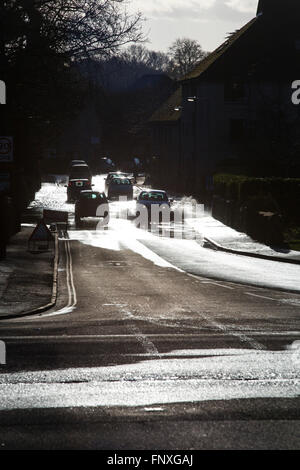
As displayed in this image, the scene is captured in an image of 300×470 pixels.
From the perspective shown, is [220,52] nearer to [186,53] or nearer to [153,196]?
[153,196]

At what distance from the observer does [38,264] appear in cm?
3048

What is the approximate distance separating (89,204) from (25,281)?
26.3 meters

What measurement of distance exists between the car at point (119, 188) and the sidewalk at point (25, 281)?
33.4 metres

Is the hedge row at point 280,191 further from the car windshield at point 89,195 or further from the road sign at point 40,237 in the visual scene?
the road sign at point 40,237

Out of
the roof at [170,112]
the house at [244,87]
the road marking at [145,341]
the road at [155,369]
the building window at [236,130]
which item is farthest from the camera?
the roof at [170,112]

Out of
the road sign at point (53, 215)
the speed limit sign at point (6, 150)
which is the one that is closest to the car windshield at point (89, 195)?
the road sign at point (53, 215)

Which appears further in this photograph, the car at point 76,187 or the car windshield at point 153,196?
the car at point 76,187

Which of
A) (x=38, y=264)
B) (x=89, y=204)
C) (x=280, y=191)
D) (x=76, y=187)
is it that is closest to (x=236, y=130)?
(x=76, y=187)

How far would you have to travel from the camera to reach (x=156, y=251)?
37.6m

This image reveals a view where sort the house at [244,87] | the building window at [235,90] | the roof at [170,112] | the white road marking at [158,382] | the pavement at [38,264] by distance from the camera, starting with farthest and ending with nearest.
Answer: the roof at [170,112]
the building window at [235,90]
the house at [244,87]
the pavement at [38,264]
the white road marking at [158,382]

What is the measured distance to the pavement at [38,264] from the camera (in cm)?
2123

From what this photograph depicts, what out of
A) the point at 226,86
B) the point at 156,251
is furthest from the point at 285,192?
the point at 226,86
